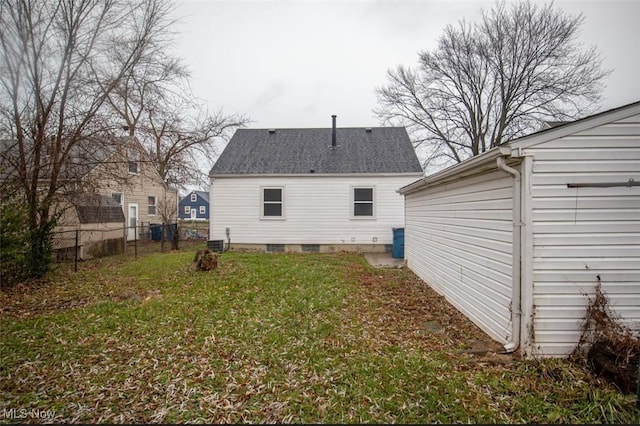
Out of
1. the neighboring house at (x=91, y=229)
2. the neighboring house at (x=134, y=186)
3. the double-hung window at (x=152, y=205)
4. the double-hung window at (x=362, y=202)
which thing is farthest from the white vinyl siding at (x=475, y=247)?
the double-hung window at (x=152, y=205)

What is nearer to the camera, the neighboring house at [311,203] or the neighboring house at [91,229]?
the neighboring house at [91,229]

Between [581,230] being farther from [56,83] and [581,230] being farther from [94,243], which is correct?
[94,243]

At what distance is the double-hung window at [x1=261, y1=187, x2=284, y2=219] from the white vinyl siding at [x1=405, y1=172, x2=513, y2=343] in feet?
21.6

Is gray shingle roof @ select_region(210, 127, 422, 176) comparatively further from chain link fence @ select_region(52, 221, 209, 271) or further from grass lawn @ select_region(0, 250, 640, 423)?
grass lawn @ select_region(0, 250, 640, 423)

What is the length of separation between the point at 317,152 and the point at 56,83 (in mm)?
8715

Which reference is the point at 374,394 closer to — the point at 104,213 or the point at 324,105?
the point at 104,213

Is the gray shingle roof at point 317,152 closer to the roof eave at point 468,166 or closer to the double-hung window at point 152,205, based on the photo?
the roof eave at point 468,166

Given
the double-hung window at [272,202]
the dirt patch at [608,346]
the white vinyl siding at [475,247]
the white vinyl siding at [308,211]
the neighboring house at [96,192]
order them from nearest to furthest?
the dirt patch at [608,346] → the white vinyl siding at [475,247] → the neighboring house at [96,192] → the white vinyl siding at [308,211] → the double-hung window at [272,202]

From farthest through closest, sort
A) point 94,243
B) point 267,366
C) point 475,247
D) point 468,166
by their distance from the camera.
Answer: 1. point 94,243
2. point 475,247
3. point 468,166
4. point 267,366

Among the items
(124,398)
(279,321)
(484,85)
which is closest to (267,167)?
(279,321)

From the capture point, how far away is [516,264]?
3.49m

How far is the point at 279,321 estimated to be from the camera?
15.0 feet

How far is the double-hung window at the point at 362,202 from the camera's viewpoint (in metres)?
A: 12.2

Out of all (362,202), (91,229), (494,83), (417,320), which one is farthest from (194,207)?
(417,320)
